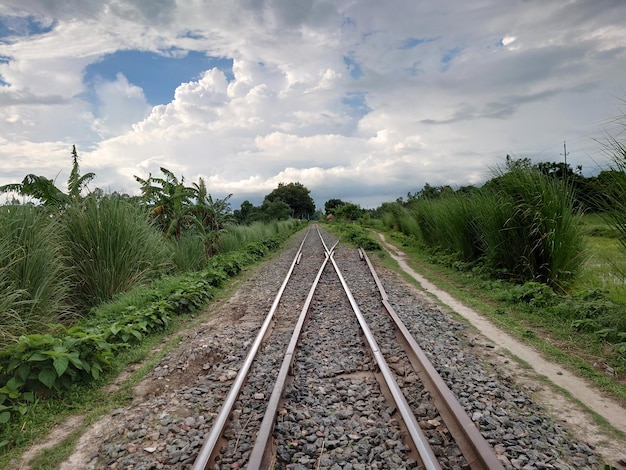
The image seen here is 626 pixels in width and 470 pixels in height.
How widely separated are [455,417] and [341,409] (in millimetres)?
976

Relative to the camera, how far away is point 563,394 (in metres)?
3.95

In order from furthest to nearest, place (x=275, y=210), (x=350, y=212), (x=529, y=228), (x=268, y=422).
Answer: (x=350, y=212) → (x=275, y=210) → (x=529, y=228) → (x=268, y=422)

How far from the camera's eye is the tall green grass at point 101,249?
6980 mm

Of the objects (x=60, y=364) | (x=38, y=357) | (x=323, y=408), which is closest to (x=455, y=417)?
(x=323, y=408)

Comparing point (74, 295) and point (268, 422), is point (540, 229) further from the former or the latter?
point (74, 295)

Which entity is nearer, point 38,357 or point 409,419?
point 409,419

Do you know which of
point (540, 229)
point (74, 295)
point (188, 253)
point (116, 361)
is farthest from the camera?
point (188, 253)

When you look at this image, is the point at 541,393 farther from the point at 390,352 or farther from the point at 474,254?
the point at 474,254

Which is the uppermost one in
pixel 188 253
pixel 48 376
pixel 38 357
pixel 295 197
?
pixel 295 197

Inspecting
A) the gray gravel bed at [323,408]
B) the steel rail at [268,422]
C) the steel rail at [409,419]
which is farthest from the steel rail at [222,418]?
the steel rail at [409,419]

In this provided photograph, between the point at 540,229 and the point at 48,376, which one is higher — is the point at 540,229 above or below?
above

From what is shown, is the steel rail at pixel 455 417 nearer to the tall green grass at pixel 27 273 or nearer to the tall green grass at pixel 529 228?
the tall green grass at pixel 27 273

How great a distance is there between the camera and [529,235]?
8117mm

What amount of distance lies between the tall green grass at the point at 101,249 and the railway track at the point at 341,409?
10.5ft
